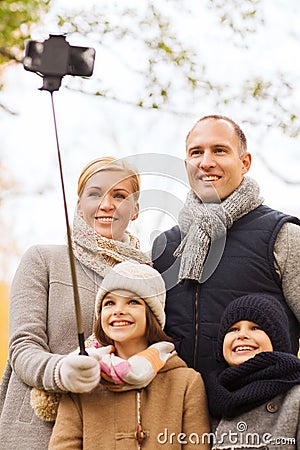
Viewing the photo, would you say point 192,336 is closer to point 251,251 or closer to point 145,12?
point 251,251

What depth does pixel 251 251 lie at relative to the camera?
88.6 inches

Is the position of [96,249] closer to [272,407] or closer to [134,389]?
[134,389]

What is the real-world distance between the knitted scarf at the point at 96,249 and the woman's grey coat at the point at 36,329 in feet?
0.11

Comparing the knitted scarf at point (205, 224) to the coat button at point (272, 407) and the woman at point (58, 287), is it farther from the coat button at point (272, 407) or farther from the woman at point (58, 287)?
the coat button at point (272, 407)

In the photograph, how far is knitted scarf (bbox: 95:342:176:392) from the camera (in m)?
2.06

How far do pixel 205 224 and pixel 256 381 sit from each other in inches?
18.2

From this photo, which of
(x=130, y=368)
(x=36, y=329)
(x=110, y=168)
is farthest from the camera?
(x=110, y=168)

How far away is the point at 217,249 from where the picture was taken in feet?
7.48

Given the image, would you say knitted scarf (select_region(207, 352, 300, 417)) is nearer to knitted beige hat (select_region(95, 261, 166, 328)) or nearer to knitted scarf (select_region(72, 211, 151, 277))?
knitted beige hat (select_region(95, 261, 166, 328))

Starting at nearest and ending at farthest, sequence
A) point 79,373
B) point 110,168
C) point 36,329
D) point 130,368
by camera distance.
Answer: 1. point 79,373
2. point 130,368
3. point 36,329
4. point 110,168

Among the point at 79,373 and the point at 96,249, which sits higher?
the point at 96,249

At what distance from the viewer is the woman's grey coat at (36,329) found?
84.4 inches

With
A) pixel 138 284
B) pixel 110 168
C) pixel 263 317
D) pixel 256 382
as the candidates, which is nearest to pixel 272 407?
pixel 256 382

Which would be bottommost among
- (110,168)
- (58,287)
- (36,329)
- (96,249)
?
(36,329)
